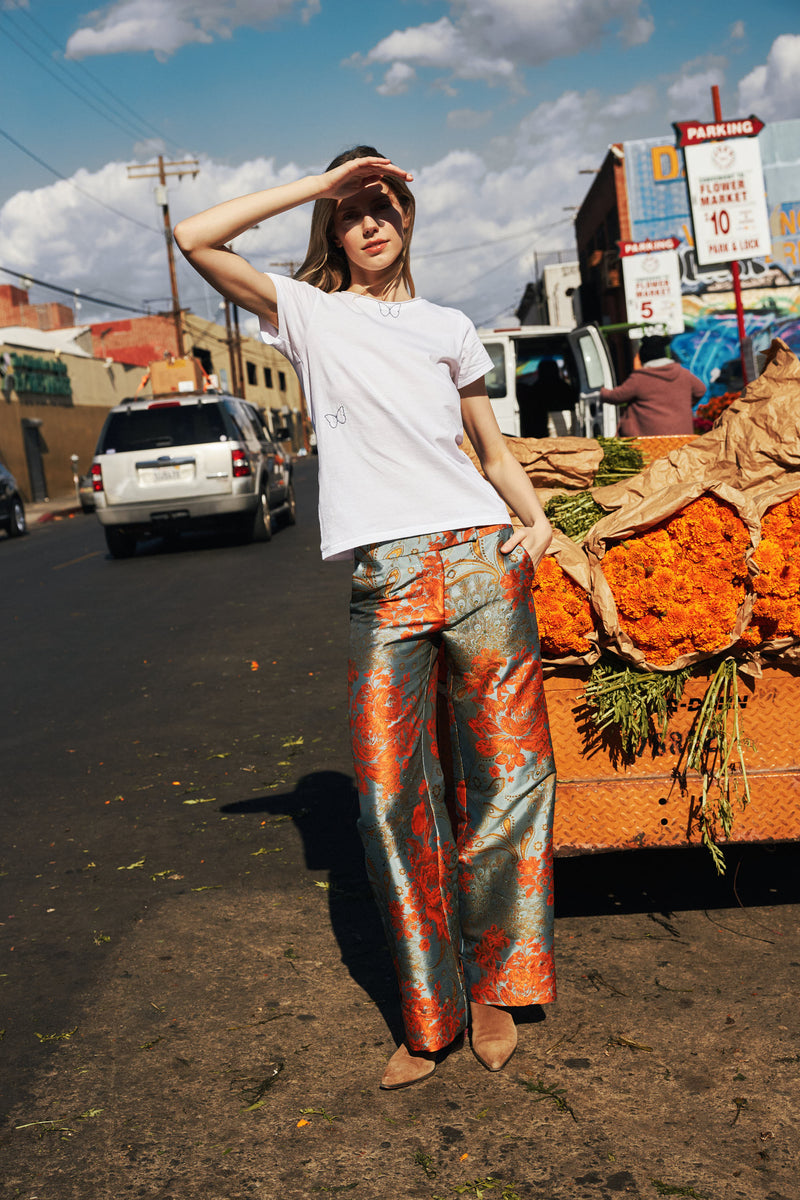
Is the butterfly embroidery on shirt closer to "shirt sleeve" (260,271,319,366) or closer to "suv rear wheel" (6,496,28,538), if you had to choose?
"shirt sleeve" (260,271,319,366)

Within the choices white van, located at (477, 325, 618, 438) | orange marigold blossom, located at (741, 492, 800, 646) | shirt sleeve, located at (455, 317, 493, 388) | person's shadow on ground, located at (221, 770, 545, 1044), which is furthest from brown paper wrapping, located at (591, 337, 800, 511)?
white van, located at (477, 325, 618, 438)

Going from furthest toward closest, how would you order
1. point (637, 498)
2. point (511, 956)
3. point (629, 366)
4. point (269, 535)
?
point (629, 366), point (269, 535), point (637, 498), point (511, 956)

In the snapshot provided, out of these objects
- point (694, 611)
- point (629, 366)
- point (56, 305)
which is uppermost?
point (56, 305)

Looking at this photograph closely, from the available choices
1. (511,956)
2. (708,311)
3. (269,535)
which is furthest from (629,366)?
(511,956)

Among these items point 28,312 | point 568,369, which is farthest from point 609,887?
point 28,312

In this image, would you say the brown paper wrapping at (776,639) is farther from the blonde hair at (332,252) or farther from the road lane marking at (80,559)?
the road lane marking at (80,559)

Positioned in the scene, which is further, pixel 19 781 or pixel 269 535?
pixel 269 535

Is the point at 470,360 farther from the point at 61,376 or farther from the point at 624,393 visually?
the point at 61,376

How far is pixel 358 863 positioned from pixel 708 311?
24309mm

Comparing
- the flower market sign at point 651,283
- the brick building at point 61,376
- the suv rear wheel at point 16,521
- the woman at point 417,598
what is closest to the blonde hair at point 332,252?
the woman at point 417,598

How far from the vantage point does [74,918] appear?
392cm

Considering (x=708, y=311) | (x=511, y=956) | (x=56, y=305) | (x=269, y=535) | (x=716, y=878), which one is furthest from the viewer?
(x=56, y=305)

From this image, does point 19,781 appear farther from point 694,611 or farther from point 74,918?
point 694,611

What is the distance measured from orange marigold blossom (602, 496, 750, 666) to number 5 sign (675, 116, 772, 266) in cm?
1113
